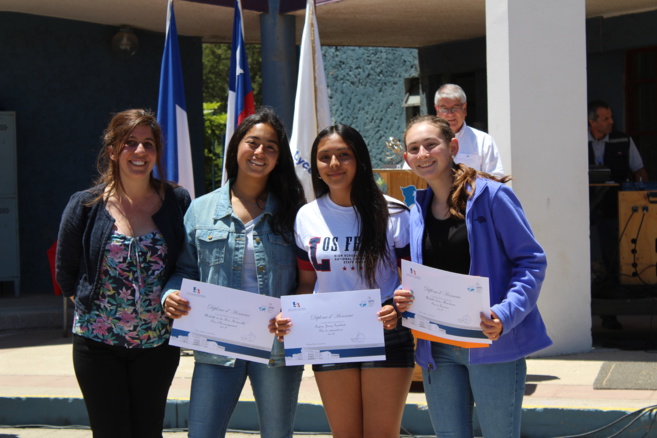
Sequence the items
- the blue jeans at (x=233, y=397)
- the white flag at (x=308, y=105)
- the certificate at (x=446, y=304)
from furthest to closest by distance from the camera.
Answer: the white flag at (x=308, y=105) < the blue jeans at (x=233, y=397) < the certificate at (x=446, y=304)

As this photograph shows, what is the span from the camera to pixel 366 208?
12.6ft

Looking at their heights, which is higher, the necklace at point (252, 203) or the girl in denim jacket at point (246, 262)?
the necklace at point (252, 203)

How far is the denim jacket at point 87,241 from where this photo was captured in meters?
3.87

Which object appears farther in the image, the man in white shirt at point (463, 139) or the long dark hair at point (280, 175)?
the man in white shirt at point (463, 139)

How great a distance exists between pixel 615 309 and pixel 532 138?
1904 mm

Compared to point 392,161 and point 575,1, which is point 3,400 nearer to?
point 392,161

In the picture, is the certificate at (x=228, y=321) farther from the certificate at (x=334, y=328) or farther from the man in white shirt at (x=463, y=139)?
the man in white shirt at (x=463, y=139)

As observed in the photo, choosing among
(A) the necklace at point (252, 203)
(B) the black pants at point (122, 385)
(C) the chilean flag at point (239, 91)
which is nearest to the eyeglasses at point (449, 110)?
(C) the chilean flag at point (239, 91)

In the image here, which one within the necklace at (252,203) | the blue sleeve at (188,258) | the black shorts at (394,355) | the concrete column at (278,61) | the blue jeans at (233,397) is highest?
the concrete column at (278,61)

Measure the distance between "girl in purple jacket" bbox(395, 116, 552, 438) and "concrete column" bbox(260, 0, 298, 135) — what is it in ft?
21.1

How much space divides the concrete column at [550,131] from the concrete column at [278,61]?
3.04 m

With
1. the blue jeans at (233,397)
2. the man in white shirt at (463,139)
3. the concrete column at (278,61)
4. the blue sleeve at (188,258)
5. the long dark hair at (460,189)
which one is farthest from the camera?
the concrete column at (278,61)

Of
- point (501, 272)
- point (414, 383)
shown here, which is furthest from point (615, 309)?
point (501, 272)

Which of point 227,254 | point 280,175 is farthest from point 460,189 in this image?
point 227,254
